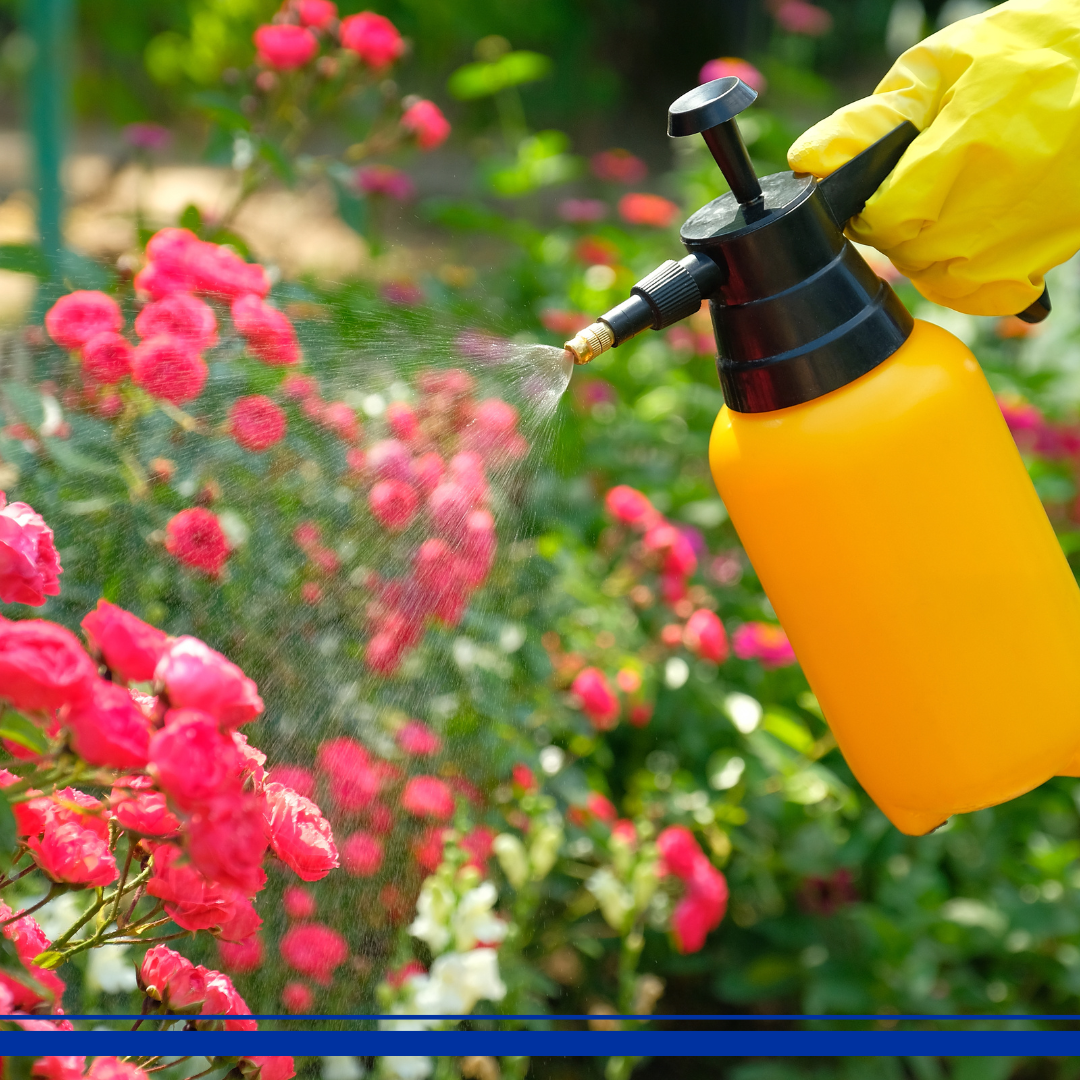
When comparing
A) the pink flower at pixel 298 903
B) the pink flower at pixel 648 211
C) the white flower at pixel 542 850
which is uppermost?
the pink flower at pixel 298 903

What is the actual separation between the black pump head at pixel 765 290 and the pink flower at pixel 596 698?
0.86 m

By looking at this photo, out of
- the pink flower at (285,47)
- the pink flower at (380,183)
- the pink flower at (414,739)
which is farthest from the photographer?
the pink flower at (380,183)

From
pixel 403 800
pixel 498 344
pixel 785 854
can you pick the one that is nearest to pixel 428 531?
pixel 403 800

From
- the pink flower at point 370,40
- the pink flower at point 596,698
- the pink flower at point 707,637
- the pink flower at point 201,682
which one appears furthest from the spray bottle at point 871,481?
the pink flower at point 370,40

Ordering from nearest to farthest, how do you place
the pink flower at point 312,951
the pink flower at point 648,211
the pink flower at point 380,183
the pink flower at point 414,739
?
the pink flower at point 312,951 → the pink flower at point 414,739 → the pink flower at point 380,183 → the pink flower at point 648,211

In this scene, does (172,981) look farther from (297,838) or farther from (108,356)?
(108,356)

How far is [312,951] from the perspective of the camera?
0.92 metres

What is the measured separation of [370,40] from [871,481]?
61.5 inches

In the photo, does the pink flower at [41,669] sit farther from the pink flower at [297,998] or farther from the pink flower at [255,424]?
the pink flower at [255,424]

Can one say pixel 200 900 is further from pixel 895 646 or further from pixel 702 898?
pixel 702 898

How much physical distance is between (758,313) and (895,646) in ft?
0.67

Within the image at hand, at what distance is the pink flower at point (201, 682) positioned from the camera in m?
0.48

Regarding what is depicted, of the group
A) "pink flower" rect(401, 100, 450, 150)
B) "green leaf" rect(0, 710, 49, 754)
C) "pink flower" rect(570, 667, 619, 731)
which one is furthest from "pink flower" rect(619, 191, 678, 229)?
"green leaf" rect(0, 710, 49, 754)

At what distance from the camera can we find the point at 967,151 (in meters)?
0.63
